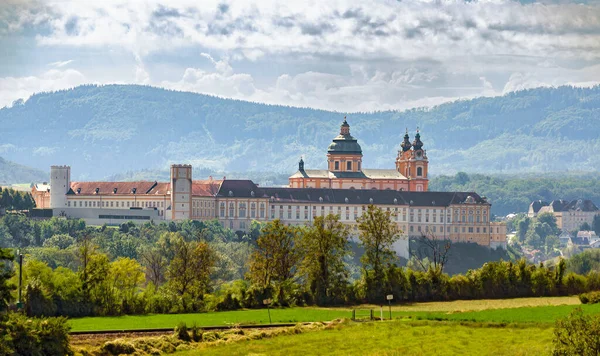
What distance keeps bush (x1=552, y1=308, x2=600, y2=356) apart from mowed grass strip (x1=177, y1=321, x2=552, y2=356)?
297 cm

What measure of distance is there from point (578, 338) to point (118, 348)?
15.5 meters

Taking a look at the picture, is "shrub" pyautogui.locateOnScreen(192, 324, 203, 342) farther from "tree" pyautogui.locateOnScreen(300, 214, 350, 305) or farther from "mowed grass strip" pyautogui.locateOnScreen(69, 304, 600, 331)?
"tree" pyautogui.locateOnScreen(300, 214, 350, 305)

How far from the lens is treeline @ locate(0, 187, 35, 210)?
176375 millimetres

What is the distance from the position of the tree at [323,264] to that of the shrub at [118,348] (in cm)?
2401

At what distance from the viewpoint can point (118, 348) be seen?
43.6 meters

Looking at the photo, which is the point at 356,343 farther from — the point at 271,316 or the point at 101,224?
the point at 101,224

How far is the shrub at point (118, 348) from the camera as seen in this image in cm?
4344

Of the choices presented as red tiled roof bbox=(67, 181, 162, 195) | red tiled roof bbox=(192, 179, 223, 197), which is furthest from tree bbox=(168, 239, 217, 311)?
red tiled roof bbox=(67, 181, 162, 195)

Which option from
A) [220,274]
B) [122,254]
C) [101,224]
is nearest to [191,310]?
[220,274]

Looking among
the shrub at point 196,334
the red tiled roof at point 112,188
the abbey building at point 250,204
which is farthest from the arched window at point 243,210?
the shrub at point 196,334

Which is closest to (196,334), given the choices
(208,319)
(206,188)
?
(208,319)

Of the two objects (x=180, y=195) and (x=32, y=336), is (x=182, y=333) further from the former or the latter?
(x=180, y=195)

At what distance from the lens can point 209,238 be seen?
157 metres

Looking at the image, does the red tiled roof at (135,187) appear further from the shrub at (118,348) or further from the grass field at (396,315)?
the shrub at (118,348)
